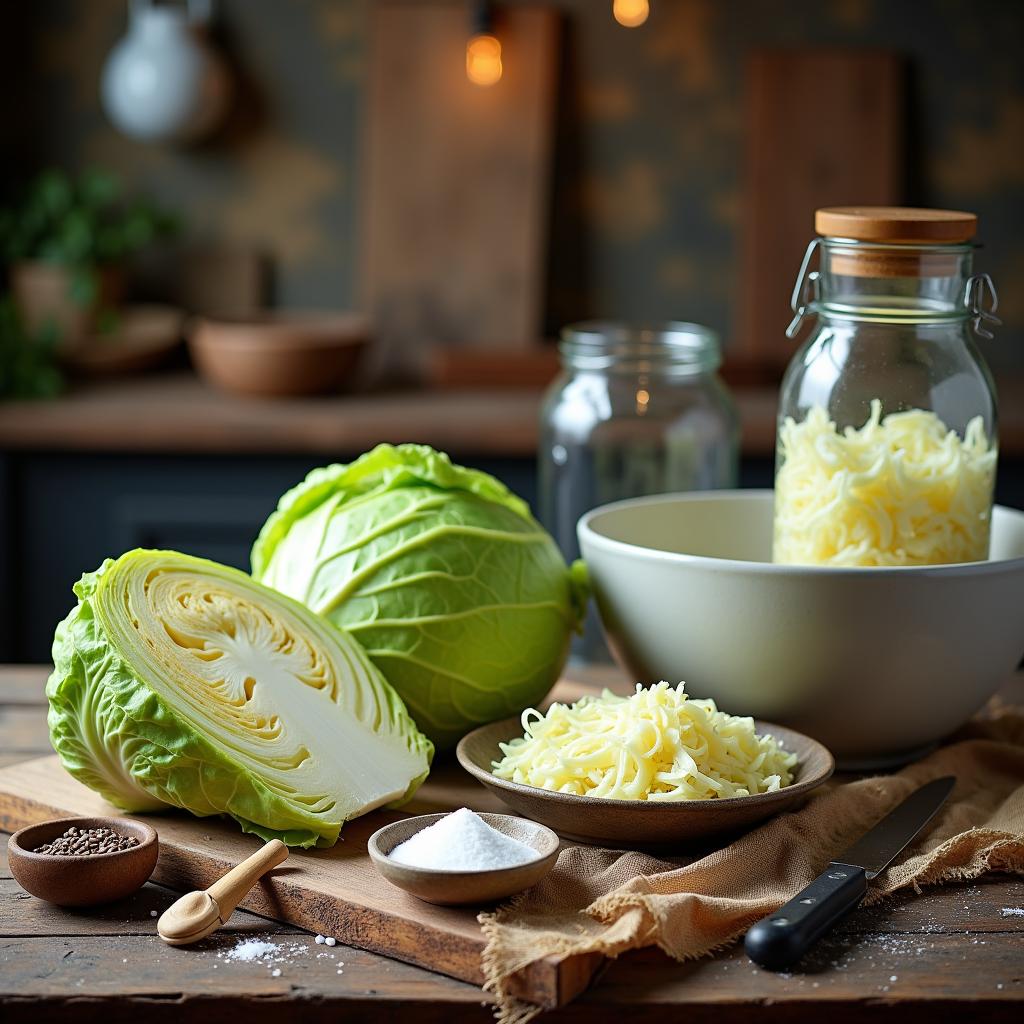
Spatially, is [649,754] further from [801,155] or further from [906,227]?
[801,155]

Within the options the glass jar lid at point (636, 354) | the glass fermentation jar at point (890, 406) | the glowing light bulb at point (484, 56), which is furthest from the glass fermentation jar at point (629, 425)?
the glowing light bulb at point (484, 56)

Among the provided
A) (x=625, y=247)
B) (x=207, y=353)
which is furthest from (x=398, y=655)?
(x=625, y=247)

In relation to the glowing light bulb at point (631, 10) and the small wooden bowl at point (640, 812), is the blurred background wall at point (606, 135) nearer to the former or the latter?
the glowing light bulb at point (631, 10)

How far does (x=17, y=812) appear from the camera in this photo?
3.95ft

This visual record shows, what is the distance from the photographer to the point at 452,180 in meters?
3.33

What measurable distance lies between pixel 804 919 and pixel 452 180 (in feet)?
8.67

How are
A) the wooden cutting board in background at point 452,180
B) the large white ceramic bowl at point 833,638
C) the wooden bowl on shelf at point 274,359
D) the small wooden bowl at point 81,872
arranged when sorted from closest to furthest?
the small wooden bowl at point 81,872 < the large white ceramic bowl at point 833,638 < the wooden bowl on shelf at point 274,359 < the wooden cutting board in background at point 452,180

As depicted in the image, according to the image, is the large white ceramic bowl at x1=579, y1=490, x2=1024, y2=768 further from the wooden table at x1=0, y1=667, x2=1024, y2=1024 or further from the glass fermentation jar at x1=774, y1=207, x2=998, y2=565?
the wooden table at x1=0, y1=667, x2=1024, y2=1024

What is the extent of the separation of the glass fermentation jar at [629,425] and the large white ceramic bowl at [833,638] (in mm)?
521

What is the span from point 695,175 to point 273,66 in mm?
1040

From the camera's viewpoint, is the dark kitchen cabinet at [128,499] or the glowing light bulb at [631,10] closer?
the dark kitchen cabinet at [128,499]

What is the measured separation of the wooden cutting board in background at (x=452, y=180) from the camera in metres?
3.29

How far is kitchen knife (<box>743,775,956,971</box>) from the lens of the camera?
91 cm

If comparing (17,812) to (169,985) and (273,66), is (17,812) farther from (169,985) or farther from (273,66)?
(273,66)
